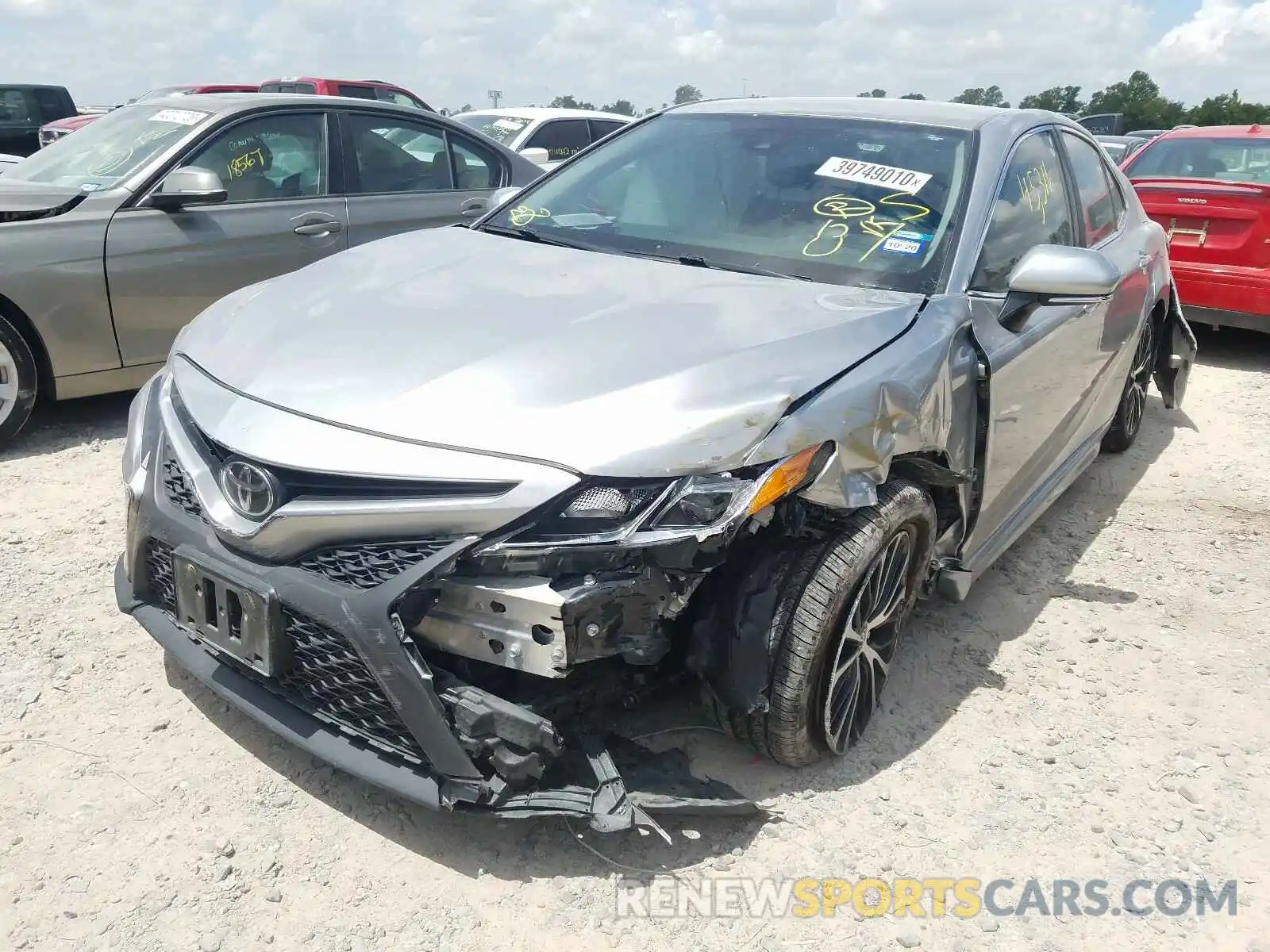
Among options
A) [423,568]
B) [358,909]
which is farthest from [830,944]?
[423,568]

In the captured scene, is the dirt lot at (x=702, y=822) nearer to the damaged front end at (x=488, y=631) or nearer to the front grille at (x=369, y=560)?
the damaged front end at (x=488, y=631)

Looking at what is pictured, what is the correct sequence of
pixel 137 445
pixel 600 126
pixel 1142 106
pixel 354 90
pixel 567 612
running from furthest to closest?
1. pixel 1142 106
2. pixel 354 90
3. pixel 600 126
4. pixel 137 445
5. pixel 567 612

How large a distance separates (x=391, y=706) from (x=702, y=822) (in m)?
0.81

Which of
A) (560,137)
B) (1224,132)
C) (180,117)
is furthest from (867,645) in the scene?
(560,137)

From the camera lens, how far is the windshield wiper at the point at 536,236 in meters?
3.14

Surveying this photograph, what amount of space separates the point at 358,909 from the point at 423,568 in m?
0.76

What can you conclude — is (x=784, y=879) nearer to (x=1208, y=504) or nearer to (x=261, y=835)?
(x=261, y=835)

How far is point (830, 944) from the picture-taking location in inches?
82.8

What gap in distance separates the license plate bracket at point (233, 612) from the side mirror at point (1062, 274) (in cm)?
206

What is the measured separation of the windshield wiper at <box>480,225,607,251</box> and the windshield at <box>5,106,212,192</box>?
2.36 m

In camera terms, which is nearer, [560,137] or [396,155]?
[396,155]

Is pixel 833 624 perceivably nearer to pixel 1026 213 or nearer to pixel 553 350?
pixel 553 350

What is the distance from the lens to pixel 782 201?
3039 mm

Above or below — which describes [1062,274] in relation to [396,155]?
above
